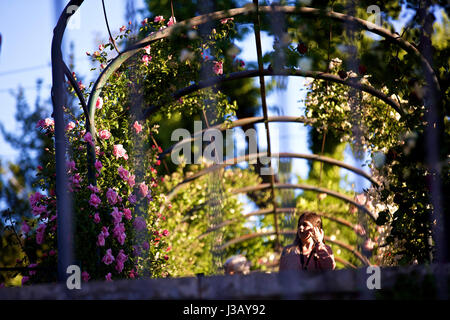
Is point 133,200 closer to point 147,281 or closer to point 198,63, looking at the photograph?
point 198,63

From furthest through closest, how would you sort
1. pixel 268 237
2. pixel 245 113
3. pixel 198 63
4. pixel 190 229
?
pixel 245 113 → pixel 268 237 → pixel 190 229 → pixel 198 63

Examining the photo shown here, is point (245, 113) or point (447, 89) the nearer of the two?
point (447, 89)

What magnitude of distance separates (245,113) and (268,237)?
521 cm

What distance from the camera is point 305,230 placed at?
3.82 metres

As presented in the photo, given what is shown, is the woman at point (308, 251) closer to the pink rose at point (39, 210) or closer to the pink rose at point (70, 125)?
the pink rose at point (39, 210)

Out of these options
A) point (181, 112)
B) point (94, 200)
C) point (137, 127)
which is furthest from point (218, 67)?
point (94, 200)

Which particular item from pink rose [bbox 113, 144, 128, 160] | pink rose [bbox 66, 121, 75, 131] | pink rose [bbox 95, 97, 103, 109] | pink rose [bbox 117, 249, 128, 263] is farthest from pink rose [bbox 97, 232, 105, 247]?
pink rose [bbox 95, 97, 103, 109]

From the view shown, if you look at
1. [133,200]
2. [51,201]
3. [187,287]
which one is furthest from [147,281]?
[133,200]

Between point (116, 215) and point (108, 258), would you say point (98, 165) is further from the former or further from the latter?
point (108, 258)

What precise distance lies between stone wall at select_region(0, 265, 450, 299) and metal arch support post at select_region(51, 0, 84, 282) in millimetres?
602

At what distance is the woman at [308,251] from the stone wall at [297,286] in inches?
76.7

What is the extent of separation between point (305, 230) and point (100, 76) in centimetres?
184

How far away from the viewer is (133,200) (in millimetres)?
3861

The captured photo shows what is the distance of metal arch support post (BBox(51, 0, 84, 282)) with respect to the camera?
2.44 metres
